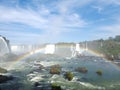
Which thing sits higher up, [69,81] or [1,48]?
[1,48]

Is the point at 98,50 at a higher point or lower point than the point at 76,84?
higher

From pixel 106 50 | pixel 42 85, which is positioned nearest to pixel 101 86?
pixel 42 85

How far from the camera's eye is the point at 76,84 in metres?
28.0

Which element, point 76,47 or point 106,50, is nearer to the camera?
point 106,50

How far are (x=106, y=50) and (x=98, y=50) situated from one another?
5818mm

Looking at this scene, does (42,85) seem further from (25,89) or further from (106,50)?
(106,50)

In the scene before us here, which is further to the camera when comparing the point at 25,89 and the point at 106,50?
the point at 106,50

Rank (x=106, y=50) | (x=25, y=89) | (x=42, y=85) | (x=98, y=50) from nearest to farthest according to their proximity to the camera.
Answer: (x=25, y=89), (x=42, y=85), (x=106, y=50), (x=98, y=50)

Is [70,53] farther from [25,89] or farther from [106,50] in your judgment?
[25,89]

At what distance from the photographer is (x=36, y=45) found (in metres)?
94.9

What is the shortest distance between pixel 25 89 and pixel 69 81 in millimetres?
7149

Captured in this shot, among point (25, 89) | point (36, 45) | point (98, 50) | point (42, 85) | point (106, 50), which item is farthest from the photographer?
point (36, 45)

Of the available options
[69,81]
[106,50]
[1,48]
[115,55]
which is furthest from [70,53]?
[69,81]

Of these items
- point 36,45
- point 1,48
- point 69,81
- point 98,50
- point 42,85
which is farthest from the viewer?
point 36,45
